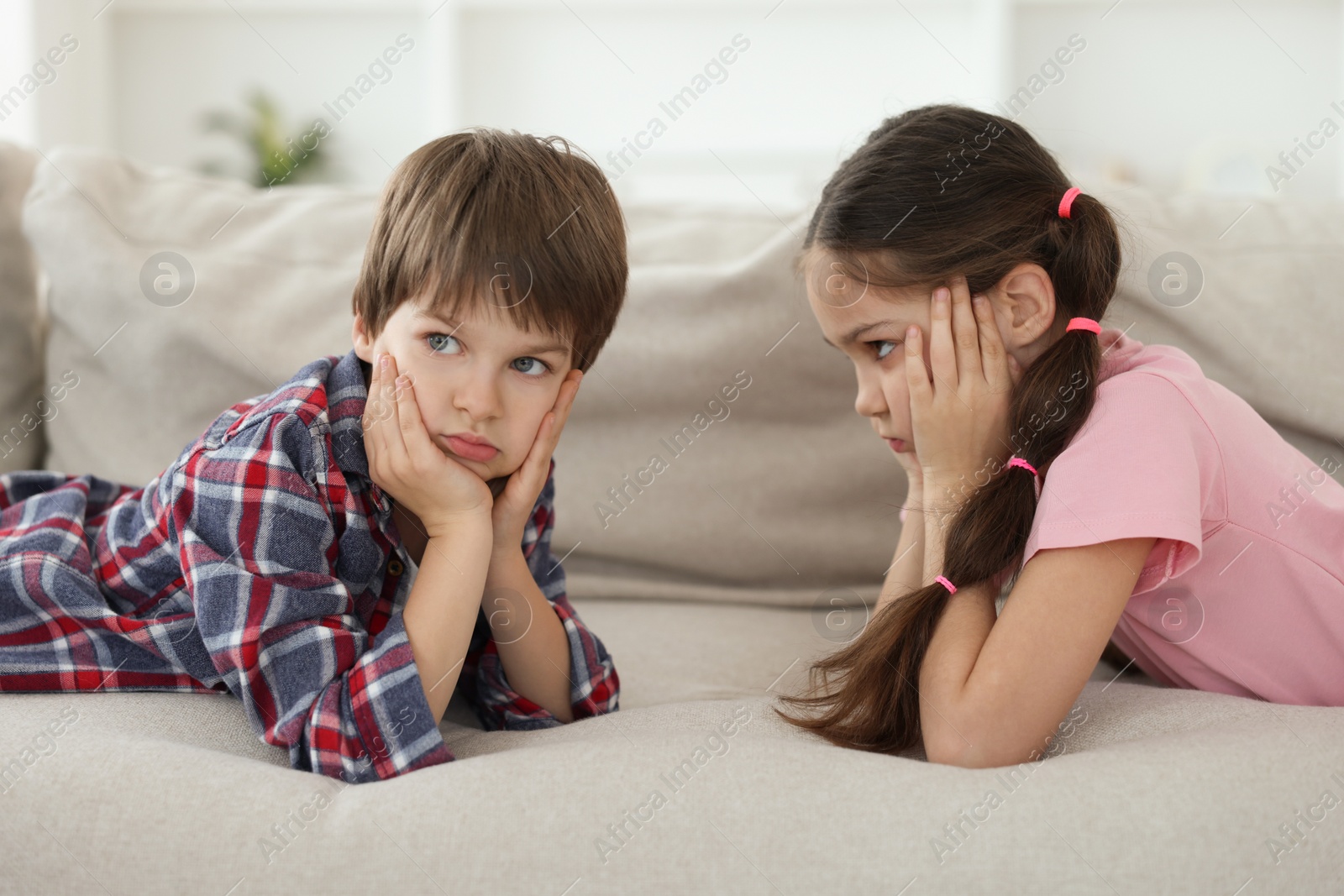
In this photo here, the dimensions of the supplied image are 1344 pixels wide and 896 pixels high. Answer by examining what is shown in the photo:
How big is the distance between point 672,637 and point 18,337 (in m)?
0.95

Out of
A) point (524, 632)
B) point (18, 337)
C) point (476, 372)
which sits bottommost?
point (18, 337)

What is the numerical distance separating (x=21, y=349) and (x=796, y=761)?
1.19 metres

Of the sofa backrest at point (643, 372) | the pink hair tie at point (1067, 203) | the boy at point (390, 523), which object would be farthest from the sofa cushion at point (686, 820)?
the sofa backrest at point (643, 372)

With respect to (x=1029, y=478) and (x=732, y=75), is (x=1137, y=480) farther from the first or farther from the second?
(x=732, y=75)

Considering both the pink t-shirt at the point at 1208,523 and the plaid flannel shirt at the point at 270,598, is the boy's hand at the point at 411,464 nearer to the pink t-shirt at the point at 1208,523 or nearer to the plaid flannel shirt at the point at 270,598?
the plaid flannel shirt at the point at 270,598

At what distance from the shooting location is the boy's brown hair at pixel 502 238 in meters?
0.86

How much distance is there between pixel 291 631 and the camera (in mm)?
816

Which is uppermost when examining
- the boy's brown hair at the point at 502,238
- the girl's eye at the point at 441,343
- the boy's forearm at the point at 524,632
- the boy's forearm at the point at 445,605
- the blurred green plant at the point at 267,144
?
the boy's brown hair at the point at 502,238

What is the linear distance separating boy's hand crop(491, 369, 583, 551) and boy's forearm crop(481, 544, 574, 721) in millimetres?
17

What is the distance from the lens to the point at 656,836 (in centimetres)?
67

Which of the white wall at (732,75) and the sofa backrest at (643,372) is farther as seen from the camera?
the white wall at (732,75)

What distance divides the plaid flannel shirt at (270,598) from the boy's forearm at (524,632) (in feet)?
0.04

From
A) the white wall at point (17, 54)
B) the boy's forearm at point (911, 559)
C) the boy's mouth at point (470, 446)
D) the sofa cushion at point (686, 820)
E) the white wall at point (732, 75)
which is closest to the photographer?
the sofa cushion at point (686, 820)

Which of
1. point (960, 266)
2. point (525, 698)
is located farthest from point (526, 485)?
point (960, 266)
